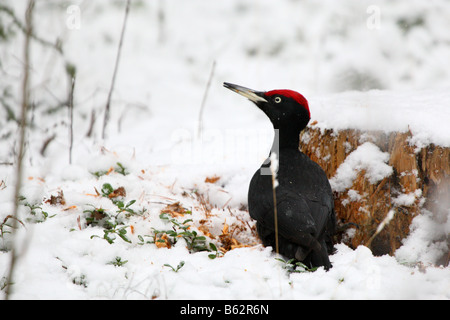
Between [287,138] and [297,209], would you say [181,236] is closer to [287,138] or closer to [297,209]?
[297,209]

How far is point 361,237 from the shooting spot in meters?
3.05

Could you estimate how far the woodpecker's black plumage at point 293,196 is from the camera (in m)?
2.55

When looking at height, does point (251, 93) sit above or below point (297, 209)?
above

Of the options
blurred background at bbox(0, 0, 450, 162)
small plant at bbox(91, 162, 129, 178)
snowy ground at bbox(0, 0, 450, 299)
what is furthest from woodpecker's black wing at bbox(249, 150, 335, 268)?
blurred background at bbox(0, 0, 450, 162)

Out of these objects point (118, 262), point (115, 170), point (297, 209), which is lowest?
point (118, 262)

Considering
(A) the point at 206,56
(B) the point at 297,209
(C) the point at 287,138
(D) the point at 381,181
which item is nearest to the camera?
(B) the point at 297,209

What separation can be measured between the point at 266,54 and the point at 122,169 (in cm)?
517

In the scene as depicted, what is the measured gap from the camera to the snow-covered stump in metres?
2.83

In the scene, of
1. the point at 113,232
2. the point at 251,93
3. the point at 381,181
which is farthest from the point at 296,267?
the point at 251,93

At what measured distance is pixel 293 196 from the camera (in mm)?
2721

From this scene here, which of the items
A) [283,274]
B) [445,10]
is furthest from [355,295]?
[445,10]

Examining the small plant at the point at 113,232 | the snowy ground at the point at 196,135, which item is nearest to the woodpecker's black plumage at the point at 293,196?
the snowy ground at the point at 196,135

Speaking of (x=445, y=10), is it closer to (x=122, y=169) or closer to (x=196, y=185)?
(x=196, y=185)

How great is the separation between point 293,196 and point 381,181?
69cm
